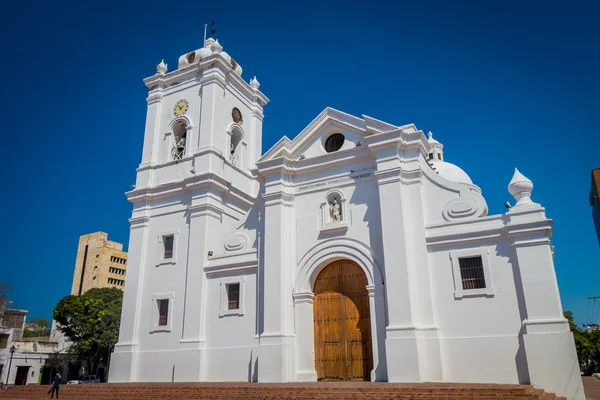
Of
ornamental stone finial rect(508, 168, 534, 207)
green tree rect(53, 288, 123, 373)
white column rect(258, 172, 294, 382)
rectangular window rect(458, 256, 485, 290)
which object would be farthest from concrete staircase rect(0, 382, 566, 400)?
green tree rect(53, 288, 123, 373)

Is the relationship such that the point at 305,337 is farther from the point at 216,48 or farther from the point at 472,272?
the point at 216,48

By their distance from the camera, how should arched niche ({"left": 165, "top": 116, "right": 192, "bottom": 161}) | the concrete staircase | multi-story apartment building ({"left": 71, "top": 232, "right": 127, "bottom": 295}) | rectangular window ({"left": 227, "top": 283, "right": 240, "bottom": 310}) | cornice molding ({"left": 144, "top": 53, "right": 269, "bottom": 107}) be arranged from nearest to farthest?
the concrete staircase < rectangular window ({"left": 227, "top": 283, "right": 240, "bottom": 310}) < cornice molding ({"left": 144, "top": 53, "right": 269, "bottom": 107}) < arched niche ({"left": 165, "top": 116, "right": 192, "bottom": 161}) < multi-story apartment building ({"left": 71, "top": 232, "right": 127, "bottom": 295})

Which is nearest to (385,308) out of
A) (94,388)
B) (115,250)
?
(94,388)

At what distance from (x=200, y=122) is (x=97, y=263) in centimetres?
5731

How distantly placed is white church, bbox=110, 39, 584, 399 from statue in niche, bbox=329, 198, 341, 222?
0.06m

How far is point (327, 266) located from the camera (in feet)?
55.3

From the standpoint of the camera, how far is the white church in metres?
13.6

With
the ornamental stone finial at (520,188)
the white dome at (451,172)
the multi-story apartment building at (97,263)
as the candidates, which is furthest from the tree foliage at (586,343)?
the multi-story apartment building at (97,263)

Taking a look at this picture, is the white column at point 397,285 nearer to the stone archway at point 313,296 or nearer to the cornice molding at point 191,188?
the stone archway at point 313,296

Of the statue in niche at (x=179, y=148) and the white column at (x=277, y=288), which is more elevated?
the statue in niche at (x=179, y=148)

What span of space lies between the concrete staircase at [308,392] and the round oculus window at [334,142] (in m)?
8.39

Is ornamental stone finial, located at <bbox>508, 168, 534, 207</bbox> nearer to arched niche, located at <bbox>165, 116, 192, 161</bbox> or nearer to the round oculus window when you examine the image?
the round oculus window

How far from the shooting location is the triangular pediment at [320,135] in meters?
17.4

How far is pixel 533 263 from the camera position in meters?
13.4
